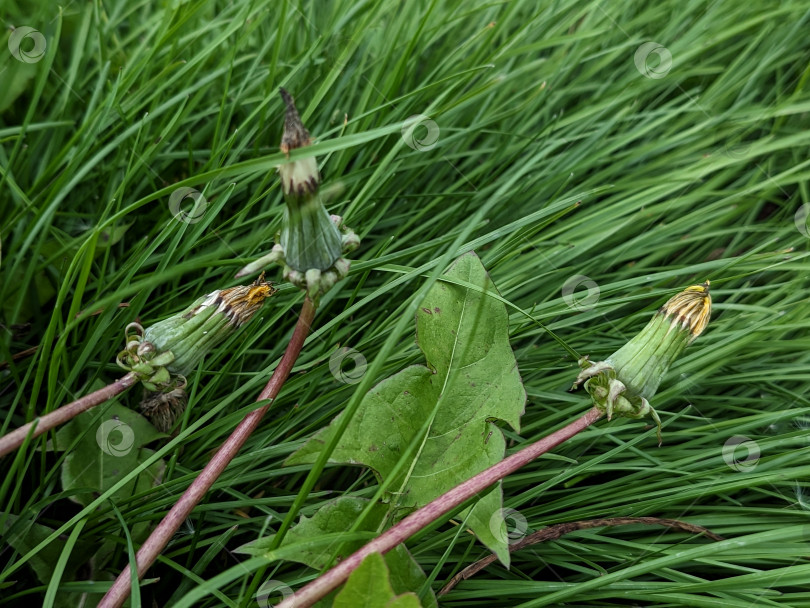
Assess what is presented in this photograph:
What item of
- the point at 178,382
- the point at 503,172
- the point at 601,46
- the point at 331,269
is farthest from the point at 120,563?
the point at 601,46

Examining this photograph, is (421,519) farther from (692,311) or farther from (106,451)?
(106,451)

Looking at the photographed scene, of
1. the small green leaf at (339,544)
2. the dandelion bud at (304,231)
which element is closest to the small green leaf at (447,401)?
the small green leaf at (339,544)

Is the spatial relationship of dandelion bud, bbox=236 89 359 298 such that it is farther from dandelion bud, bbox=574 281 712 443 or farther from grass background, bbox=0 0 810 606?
dandelion bud, bbox=574 281 712 443

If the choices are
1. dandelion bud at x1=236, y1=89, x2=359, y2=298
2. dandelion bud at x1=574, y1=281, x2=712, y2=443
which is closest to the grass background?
dandelion bud at x1=236, y1=89, x2=359, y2=298

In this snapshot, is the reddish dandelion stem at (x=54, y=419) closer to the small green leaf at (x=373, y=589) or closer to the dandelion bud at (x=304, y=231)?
the dandelion bud at (x=304, y=231)

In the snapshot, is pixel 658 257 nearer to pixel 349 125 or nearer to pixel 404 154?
pixel 404 154

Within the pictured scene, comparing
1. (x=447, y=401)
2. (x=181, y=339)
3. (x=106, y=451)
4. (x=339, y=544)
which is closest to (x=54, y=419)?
(x=181, y=339)
